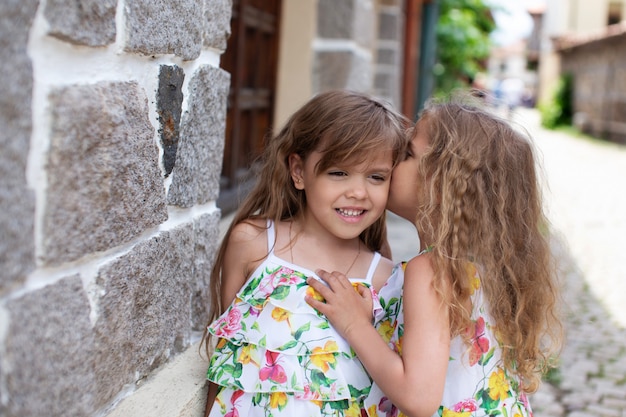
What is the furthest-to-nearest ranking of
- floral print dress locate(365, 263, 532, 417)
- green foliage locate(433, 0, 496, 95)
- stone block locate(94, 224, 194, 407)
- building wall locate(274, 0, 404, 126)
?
green foliage locate(433, 0, 496, 95)
building wall locate(274, 0, 404, 126)
floral print dress locate(365, 263, 532, 417)
stone block locate(94, 224, 194, 407)

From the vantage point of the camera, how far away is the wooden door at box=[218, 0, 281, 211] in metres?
2.91

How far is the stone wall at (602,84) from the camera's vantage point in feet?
57.3

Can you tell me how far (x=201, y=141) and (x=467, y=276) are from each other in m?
0.65

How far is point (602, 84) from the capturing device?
19.1 m

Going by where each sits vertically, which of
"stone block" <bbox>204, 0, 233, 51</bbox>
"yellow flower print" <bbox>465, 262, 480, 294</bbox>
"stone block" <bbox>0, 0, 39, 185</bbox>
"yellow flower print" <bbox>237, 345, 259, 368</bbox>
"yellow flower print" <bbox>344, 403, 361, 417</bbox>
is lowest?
"yellow flower print" <bbox>344, 403, 361, 417</bbox>

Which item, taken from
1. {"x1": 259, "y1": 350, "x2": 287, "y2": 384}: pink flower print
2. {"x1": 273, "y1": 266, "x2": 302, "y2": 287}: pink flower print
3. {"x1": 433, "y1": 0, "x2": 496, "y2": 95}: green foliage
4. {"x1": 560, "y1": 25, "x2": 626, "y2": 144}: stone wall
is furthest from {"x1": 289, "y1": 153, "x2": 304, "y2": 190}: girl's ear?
{"x1": 560, "y1": 25, "x2": 626, "y2": 144}: stone wall

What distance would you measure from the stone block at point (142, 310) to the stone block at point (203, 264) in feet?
0.17

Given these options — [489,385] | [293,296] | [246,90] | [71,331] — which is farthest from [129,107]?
[246,90]

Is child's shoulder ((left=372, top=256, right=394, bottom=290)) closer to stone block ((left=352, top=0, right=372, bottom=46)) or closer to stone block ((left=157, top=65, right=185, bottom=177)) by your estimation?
stone block ((left=157, top=65, right=185, bottom=177))

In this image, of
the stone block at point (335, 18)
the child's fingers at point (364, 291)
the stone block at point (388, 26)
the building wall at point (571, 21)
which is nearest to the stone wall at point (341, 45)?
the stone block at point (335, 18)

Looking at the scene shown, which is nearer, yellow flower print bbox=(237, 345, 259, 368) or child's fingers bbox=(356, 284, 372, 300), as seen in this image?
yellow flower print bbox=(237, 345, 259, 368)

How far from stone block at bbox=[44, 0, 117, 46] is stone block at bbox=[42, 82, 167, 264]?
7 cm

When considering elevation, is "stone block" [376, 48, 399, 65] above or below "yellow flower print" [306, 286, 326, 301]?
above

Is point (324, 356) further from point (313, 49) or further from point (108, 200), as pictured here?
point (313, 49)
